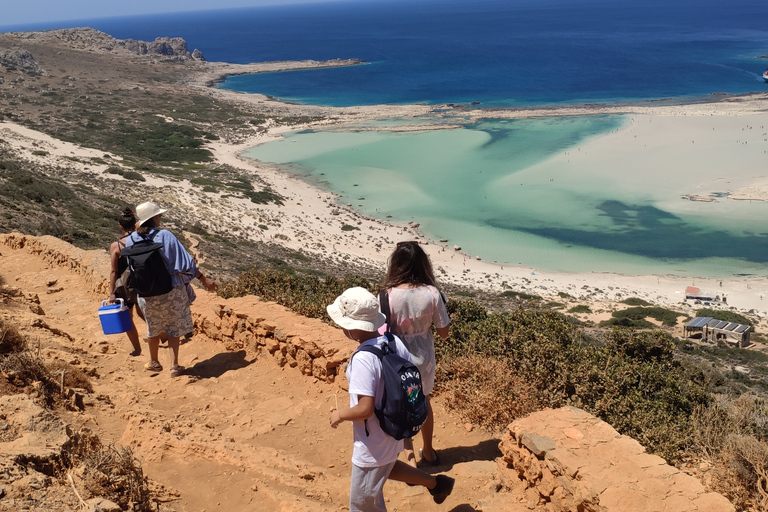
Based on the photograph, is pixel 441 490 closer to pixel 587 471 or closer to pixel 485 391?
pixel 587 471

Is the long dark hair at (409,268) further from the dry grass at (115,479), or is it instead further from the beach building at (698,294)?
the beach building at (698,294)

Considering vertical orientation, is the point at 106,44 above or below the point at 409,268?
above

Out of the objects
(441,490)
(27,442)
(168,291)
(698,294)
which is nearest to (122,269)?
(168,291)

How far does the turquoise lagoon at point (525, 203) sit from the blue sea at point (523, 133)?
126mm

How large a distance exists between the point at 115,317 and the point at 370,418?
12.4ft

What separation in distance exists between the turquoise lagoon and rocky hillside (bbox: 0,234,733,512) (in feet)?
78.5

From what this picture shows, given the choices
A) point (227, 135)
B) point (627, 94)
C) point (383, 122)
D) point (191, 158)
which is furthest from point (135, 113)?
point (627, 94)

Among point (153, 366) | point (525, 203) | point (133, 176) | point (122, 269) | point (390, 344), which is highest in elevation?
point (390, 344)

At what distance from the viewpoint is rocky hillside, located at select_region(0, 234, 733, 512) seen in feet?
10.9

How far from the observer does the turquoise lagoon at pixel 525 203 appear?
28.8 meters

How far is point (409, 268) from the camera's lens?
3.68 meters

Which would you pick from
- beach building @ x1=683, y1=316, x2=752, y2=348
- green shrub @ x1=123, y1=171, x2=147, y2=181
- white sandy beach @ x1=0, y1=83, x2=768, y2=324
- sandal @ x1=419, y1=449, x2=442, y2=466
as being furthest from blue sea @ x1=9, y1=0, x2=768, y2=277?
sandal @ x1=419, y1=449, x2=442, y2=466

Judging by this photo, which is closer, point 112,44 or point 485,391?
point 485,391

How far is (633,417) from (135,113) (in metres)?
65.0
